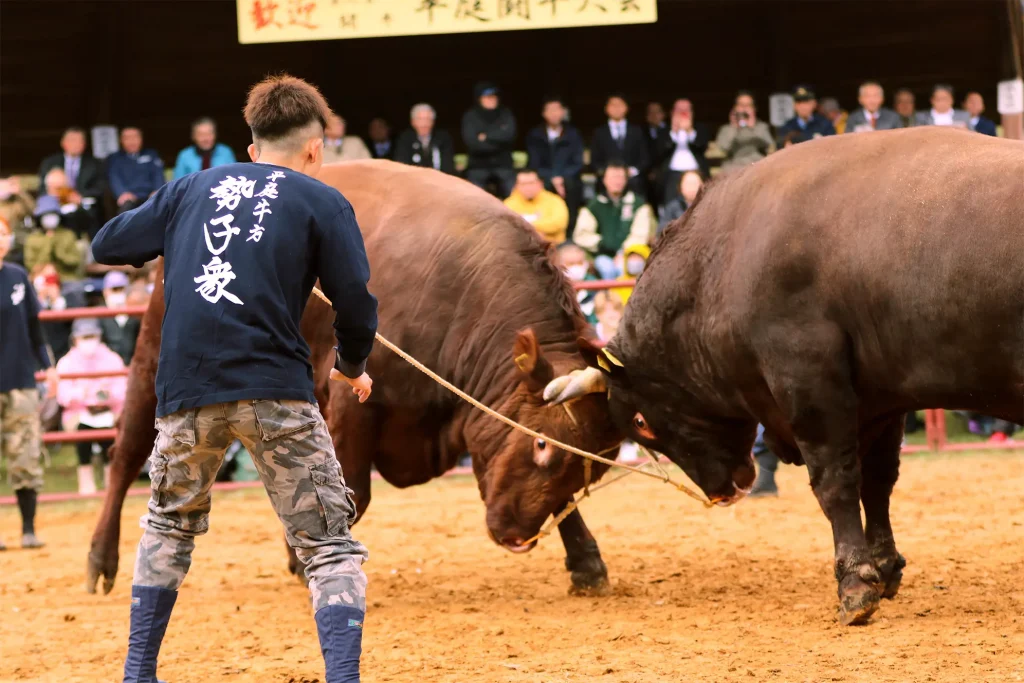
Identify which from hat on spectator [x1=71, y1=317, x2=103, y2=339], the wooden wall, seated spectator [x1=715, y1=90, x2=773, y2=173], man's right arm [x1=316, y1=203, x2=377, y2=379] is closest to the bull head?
man's right arm [x1=316, y1=203, x2=377, y2=379]

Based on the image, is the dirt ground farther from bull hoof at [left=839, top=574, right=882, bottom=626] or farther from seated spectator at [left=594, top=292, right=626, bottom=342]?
seated spectator at [left=594, top=292, right=626, bottom=342]

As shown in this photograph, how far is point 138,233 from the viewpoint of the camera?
382 centimetres

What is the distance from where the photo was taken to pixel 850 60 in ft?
50.9

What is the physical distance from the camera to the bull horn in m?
5.51

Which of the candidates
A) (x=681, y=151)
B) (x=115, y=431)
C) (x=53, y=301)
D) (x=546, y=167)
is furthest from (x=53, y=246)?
(x=681, y=151)

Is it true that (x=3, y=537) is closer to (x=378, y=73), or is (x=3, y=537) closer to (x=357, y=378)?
(x=357, y=378)

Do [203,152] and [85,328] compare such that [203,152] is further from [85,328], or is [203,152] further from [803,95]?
[803,95]

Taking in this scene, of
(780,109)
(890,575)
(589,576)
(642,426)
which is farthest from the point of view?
(780,109)

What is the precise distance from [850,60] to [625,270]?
19.2 ft

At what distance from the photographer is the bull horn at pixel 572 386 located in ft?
18.1

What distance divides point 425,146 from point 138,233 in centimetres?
958

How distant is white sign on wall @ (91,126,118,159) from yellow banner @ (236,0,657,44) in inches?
130

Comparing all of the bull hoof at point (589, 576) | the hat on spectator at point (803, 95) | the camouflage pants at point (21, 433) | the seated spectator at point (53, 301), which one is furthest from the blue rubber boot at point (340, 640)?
the hat on spectator at point (803, 95)

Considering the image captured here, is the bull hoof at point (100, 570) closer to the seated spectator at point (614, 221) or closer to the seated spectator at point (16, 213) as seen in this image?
the seated spectator at point (614, 221)
